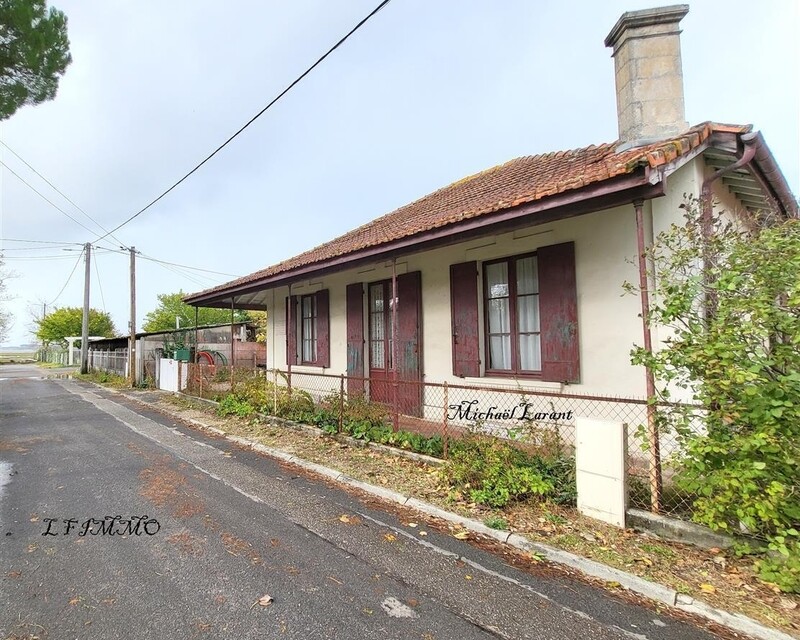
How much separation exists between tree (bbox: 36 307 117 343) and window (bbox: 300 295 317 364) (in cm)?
4470

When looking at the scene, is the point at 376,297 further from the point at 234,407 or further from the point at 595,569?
the point at 595,569

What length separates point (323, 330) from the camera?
9414mm

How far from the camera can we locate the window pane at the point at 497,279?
19.9 ft

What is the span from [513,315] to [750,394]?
132 inches

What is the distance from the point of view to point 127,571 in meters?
2.88

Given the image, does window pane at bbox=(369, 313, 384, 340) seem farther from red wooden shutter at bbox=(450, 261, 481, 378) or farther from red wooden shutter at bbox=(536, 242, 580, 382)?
red wooden shutter at bbox=(536, 242, 580, 382)

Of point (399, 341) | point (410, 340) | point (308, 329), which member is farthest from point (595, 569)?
point (308, 329)

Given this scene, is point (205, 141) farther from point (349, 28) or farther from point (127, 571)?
point (127, 571)

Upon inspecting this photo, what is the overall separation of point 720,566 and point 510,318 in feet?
11.8

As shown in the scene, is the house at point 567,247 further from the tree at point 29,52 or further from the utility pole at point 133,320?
the utility pole at point 133,320

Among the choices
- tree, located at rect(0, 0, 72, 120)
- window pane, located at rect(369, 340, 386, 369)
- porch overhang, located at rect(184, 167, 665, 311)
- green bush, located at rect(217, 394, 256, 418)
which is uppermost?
tree, located at rect(0, 0, 72, 120)

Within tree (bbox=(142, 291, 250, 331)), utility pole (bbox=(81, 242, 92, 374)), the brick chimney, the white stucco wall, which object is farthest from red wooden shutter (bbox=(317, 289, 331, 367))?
tree (bbox=(142, 291, 250, 331))

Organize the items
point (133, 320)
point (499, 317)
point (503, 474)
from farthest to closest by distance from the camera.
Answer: point (133, 320)
point (499, 317)
point (503, 474)

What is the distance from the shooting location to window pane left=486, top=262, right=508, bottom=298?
6070mm
